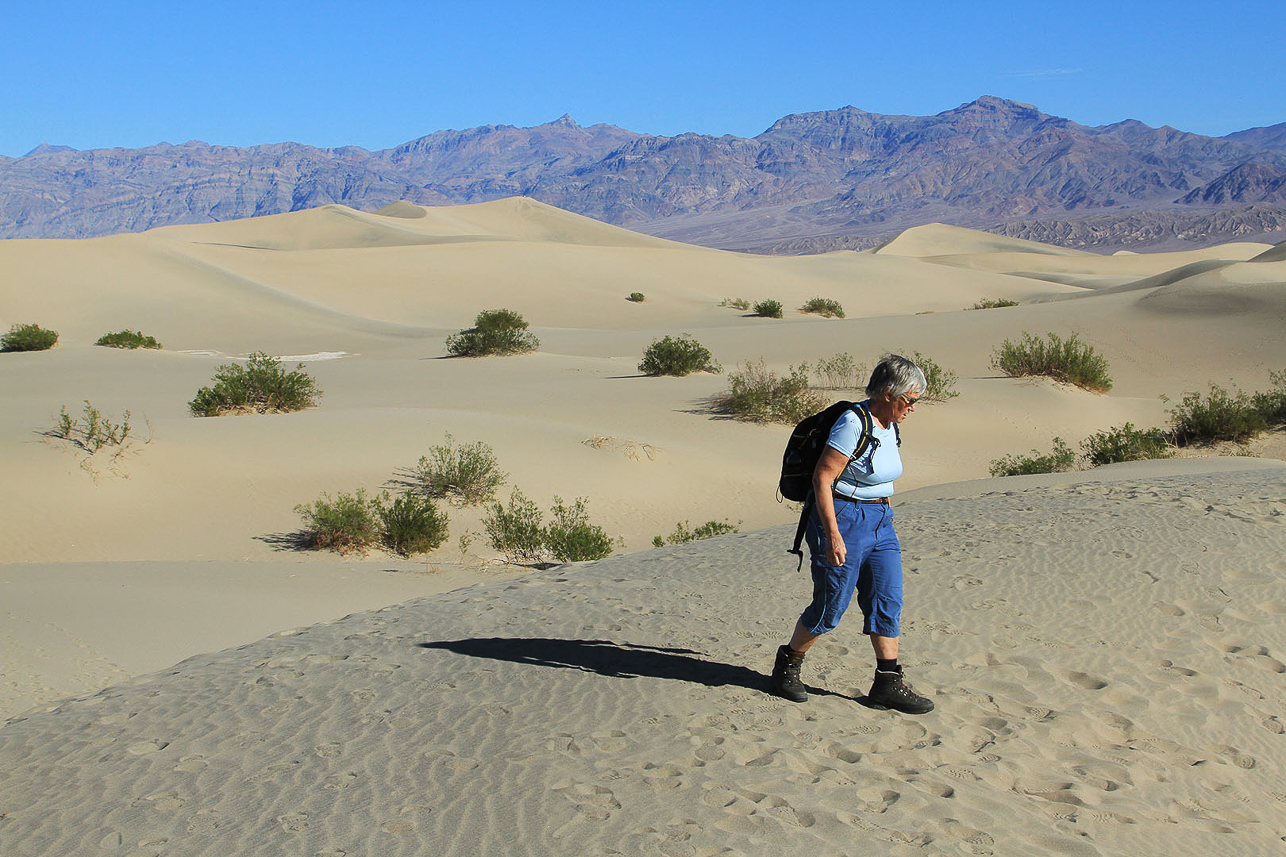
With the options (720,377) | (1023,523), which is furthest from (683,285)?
(1023,523)

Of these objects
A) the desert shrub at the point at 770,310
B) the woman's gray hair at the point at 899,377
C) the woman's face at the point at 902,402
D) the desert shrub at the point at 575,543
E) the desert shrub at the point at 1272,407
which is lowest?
the desert shrub at the point at 575,543

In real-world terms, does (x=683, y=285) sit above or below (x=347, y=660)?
above

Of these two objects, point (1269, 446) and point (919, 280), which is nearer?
point (1269, 446)

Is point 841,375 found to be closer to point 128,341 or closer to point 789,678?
point 789,678

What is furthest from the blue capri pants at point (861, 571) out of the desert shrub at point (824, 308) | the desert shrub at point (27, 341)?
the desert shrub at point (824, 308)

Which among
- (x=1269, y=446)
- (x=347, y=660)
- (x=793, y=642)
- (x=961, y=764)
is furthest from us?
(x=1269, y=446)

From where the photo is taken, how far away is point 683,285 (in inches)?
2063

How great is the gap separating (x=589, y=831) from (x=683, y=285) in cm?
4968

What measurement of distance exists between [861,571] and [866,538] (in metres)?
0.25

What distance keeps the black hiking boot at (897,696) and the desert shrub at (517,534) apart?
19.5 feet

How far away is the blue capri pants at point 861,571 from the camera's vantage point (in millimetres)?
4547

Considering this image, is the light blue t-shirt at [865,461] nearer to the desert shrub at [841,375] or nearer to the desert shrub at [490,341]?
the desert shrub at [841,375]

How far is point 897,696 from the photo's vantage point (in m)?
4.71

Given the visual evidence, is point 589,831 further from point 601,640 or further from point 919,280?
point 919,280
